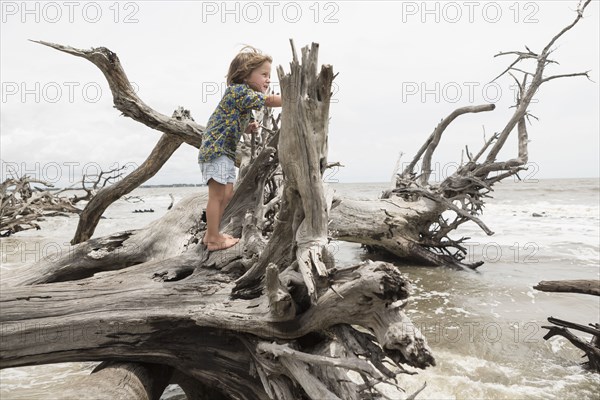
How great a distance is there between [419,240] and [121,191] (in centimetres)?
539

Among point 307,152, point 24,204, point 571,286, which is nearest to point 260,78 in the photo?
point 307,152

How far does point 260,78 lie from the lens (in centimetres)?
300

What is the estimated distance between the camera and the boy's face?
9.77 feet

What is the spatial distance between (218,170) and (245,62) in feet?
2.65

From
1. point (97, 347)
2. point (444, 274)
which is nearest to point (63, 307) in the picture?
point (97, 347)


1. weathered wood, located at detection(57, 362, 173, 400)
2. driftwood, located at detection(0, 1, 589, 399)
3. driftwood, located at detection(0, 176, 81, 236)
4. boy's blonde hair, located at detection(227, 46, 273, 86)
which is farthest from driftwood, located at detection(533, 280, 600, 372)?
driftwood, located at detection(0, 176, 81, 236)

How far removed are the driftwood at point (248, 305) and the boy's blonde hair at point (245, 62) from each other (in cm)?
82

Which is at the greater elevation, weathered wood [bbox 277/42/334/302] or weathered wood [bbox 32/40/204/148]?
weathered wood [bbox 32/40/204/148]

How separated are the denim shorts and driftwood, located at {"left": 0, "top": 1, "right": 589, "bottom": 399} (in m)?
0.47

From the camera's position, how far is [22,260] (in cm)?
833

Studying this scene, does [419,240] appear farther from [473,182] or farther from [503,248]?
[503,248]

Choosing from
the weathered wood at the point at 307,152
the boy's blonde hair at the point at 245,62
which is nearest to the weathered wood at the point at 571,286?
the weathered wood at the point at 307,152

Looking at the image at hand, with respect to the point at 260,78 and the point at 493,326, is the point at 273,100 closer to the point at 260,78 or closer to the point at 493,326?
the point at 260,78

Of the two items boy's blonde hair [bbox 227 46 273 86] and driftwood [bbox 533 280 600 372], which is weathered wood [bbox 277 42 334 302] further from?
driftwood [bbox 533 280 600 372]
